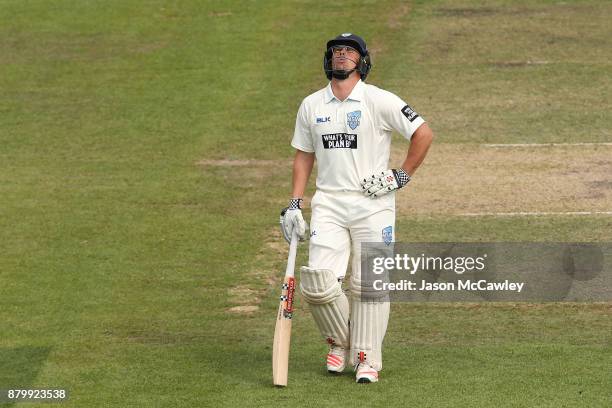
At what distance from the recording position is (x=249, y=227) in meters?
14.9

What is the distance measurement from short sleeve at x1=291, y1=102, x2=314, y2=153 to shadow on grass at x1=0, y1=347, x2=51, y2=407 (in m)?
2.61

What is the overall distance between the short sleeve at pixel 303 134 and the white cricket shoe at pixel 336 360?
59.5 inches

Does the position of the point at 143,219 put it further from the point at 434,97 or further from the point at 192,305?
the point at 434,97

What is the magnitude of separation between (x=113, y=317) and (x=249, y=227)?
126 inches

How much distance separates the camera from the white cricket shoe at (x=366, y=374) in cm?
982

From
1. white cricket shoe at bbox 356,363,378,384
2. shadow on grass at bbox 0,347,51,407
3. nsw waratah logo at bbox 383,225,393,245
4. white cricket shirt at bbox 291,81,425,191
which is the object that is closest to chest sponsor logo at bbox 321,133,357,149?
white cricket shirt at bbox 291,81,425,191

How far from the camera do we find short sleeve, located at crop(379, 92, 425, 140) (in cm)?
1002

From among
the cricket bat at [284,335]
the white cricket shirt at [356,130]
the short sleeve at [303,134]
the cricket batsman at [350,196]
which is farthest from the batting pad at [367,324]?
the short sleeve at [303,134]

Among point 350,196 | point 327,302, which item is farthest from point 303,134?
point 327,302

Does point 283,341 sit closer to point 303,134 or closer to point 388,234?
point 388,234

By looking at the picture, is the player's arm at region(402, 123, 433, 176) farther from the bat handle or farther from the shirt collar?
the bat handle

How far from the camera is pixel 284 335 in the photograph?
388 inches

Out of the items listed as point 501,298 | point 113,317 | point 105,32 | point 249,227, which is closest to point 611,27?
point 105,32

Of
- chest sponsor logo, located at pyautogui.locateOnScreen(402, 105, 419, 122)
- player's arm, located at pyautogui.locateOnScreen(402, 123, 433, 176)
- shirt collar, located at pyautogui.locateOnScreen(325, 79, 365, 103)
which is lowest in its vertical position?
player's arm, located at pyautogui.locateOnScreen(402, 123, 433, 176)
